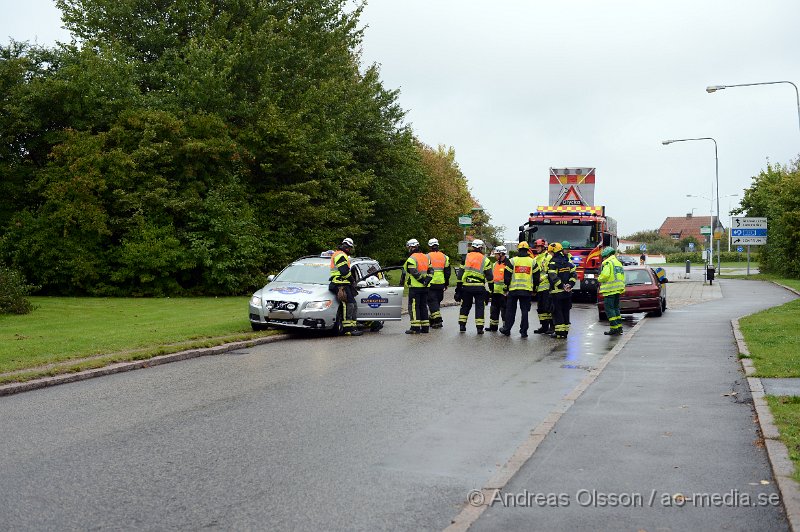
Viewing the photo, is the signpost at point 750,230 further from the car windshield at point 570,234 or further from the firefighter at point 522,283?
the firefighter at point 522,283

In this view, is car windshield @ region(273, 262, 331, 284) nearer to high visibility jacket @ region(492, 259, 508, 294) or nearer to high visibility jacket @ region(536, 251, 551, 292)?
high visibility jacket @ region(492, 259, 508, 294)

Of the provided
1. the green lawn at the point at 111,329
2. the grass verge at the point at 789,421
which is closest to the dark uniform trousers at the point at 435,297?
the green lawn at the point at 111,329

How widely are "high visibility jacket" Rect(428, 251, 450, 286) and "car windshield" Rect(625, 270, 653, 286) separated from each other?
714 cm

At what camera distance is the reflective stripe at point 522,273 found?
17250mm

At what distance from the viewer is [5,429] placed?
801 cm

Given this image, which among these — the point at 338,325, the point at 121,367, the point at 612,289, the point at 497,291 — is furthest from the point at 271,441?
the point at 612,289

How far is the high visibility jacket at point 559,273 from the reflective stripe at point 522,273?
386 millimetres

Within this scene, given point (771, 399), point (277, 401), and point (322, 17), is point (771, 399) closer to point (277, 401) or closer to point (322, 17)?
point (277, 401)

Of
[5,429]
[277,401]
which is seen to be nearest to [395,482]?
[277,401]

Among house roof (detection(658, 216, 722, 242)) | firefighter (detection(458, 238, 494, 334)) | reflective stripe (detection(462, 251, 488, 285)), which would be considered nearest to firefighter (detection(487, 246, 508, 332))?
firefighter (detection(458, 238, 494, 334))

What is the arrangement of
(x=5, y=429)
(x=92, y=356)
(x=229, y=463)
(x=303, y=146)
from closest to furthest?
(x=229, y=463)
(x=5, y=429)
(x=92, y=356)
(x=303, y=146)

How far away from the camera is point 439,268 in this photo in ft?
60.2

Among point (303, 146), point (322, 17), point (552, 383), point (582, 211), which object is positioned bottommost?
point (552, 383)

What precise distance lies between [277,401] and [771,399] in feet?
17.5
